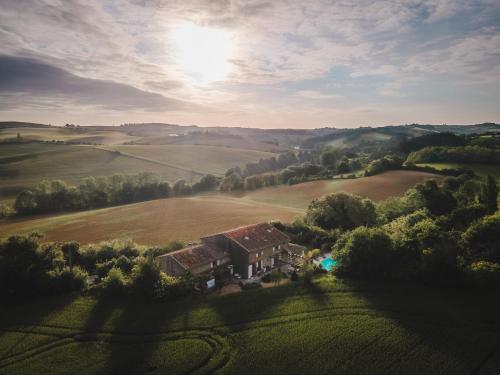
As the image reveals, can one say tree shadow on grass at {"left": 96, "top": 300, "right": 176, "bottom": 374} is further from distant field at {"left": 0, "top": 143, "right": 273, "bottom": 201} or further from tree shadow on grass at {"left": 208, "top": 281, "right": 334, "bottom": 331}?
distant field at {"left": 0, "top": 143, "right": 273, "bottom": 201}

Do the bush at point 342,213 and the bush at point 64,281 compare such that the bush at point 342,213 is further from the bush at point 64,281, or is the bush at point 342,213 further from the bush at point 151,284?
the bush at point 64,281

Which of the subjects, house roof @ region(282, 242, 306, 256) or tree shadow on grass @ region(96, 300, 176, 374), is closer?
tree shadow on grass @ region(96, 300, 176, 374)

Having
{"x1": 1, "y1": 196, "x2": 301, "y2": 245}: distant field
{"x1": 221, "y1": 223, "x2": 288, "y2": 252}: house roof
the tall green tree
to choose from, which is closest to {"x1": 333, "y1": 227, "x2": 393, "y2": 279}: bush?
{"x1": 221, "y1": 223, "x2": 288, "y2": 252}: house roof

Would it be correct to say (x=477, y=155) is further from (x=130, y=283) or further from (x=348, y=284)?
(x=130, y=283)

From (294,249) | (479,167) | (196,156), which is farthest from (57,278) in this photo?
(196,156)

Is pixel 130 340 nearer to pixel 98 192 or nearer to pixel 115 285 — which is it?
pixel 115 285

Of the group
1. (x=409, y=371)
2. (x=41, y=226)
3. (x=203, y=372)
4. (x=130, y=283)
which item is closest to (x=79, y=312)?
(x=130, y=283)
